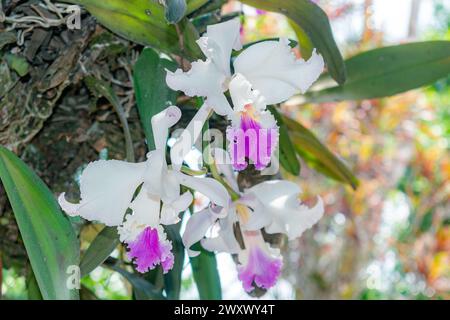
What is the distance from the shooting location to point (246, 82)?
531mm

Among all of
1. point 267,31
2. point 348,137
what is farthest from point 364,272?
point 267,31

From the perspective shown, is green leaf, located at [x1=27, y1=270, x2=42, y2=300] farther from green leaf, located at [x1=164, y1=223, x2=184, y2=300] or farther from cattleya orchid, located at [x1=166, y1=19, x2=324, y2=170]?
cattleya orchid, located at [x1=166, y1=19, x2=324, y2=170]

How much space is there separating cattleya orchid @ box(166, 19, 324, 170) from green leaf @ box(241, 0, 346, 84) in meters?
0.15

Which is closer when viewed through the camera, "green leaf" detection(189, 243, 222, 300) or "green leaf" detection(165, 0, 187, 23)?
"green leaf" detection(165, 0, 187, 23)

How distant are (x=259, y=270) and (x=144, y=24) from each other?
0.88ft

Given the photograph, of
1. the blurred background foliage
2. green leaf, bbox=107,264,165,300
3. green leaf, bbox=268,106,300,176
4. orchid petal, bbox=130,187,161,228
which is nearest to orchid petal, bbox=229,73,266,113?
orchid petal, bbox=130,187,161,228

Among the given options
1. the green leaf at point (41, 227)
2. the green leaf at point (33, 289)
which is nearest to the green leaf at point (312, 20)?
the green leaf at point (41, 227)

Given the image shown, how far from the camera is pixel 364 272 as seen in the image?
84.0 inches

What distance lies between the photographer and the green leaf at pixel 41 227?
0.56 metres

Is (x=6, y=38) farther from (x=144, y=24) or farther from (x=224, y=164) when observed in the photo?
(x=224, y=164)

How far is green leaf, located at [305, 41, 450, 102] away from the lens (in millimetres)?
827

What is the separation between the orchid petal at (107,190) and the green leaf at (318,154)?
1.30ft

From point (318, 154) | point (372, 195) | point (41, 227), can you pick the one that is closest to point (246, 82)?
point (41, 227)
